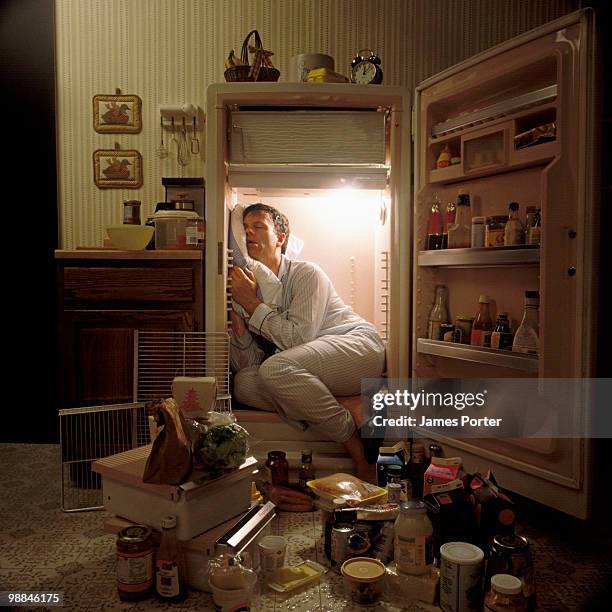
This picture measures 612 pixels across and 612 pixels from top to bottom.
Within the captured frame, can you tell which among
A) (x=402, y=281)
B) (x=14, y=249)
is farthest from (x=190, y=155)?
(x=402, y=281)

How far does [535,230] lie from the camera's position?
1.81m

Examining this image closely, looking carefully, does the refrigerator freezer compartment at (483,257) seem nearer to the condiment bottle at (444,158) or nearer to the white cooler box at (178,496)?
the condiment bottle at (444,158)

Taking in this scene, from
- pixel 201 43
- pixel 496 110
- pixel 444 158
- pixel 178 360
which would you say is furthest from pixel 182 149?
pixel 496 110

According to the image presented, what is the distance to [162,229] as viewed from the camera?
7.54ft

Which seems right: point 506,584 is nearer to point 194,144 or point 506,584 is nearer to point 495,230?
point 495,230

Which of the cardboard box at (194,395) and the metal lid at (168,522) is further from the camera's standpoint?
the cardboard box at (194,395)

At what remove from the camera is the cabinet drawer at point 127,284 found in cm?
217

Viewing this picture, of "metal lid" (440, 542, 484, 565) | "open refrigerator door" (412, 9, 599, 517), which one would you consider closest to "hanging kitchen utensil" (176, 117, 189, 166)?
"open refrigerator door" (412, 9, 599, 517)

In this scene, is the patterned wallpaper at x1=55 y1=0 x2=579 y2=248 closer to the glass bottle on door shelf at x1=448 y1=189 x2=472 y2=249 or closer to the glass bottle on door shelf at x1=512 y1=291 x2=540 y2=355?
the glass bottle on door shelf at x1=448 y1=189 x2=472 y2=249

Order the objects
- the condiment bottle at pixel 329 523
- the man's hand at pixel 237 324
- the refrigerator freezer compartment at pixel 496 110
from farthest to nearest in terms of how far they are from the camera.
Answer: the man's hand at pixel 237 324, the refrigerator freezer compartment at pixel 496 110, the condiment bottle at pixel 329 523

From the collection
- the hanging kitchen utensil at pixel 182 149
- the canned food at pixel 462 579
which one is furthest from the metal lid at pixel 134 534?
the hanging kitchen utensil at pixel 182 149

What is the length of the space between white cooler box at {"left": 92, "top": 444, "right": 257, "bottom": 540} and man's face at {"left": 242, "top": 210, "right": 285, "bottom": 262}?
115cm

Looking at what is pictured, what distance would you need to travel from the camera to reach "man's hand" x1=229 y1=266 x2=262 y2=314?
A: 8.20 ft

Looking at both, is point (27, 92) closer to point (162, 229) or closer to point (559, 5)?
point (162, 229)
